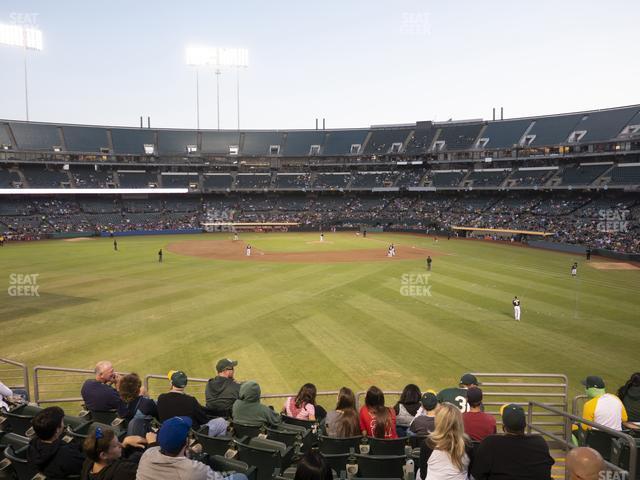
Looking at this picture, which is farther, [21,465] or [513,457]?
[21,465]

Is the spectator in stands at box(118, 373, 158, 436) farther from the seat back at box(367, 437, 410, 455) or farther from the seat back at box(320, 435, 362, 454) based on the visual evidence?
the seat back at box(367, 437, 410, 455)

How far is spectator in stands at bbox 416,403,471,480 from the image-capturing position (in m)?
4.92

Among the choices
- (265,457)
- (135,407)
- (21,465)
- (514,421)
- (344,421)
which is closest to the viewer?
(514,421)

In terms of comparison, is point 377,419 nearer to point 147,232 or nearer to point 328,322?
point 328,322

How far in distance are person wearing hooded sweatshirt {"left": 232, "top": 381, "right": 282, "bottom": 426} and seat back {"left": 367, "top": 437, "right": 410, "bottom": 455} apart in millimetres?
1833

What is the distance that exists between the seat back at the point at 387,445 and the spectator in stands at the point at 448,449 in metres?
1.91

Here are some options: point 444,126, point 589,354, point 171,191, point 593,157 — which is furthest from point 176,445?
point 444,126

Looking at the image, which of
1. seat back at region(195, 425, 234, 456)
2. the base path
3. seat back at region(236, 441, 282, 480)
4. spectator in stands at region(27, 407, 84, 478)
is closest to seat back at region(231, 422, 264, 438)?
seat back at region(195, 425, 234, 456)

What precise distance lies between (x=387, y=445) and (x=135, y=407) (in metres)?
4.50

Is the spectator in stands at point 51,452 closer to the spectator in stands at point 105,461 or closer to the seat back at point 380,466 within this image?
the spectator in stands at point 105,461

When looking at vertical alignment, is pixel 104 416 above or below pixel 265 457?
below

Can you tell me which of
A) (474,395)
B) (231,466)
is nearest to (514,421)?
(474,395)

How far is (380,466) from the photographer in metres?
6.36

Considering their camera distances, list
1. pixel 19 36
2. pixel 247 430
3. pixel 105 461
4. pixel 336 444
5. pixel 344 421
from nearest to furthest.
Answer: pixel 105 461 → pixel 336 444 → pixel 344 421 → pixel 247 430 → pixel 19 36
